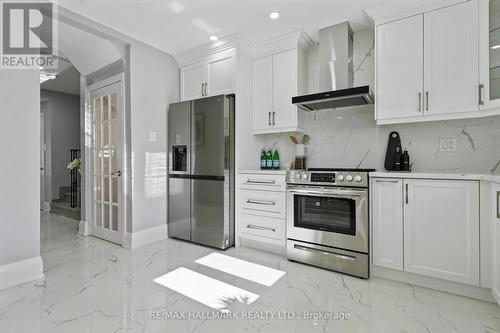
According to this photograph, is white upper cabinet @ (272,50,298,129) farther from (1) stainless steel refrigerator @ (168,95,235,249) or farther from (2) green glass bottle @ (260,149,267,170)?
(1) stainless steel refrigerator @ (168,95,235,249)

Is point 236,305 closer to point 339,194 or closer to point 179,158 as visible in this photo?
point 339,194

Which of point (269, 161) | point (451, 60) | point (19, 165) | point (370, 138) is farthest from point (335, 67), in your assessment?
point (19, 165)

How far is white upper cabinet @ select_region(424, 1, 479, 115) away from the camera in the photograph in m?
2.03

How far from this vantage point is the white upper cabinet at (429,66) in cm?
205

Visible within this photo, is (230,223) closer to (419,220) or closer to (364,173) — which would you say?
(364,173)

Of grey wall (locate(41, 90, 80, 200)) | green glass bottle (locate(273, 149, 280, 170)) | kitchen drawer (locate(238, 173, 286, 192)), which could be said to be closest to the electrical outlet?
kitchen drawer (locate(238, 173, 286, 192))

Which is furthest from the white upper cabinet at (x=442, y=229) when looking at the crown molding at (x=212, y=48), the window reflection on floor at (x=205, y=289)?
the crown molding at (x=212, y=48)

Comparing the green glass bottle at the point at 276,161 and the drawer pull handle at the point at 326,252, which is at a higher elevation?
the green glass bottle at the point at 276,161

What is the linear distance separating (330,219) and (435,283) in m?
0.94

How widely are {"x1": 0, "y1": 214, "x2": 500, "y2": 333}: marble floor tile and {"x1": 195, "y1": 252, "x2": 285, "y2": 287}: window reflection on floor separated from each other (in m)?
0.06

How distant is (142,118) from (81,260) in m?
1.74

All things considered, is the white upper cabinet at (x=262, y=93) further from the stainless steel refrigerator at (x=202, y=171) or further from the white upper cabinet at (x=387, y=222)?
the white upper cabinet at (x=387, y=222)

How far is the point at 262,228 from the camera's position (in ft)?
9.44

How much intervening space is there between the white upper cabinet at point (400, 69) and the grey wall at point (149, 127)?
104 inches
